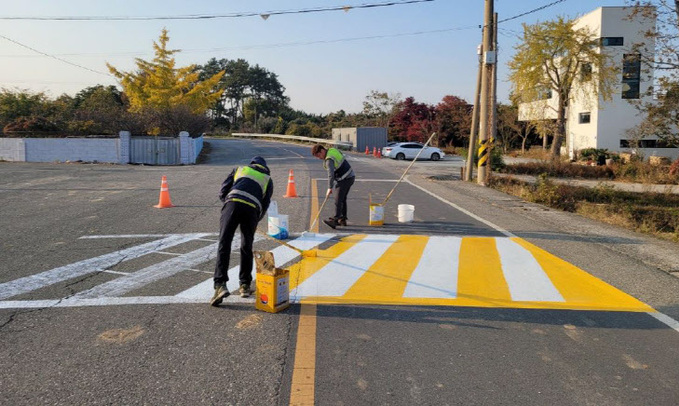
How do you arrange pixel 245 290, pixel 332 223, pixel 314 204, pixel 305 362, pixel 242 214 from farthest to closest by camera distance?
1. pixel 314 204
2. pixel 332 223
3. pixel 245 290
4. pixel 242 214
5. pixel 305 362

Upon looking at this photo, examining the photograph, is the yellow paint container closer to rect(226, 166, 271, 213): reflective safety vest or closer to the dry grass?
rect(226, 166, 271, 213): reflective safety vest

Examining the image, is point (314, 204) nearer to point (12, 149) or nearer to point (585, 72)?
point (12, 149)

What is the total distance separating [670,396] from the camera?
3543 mm

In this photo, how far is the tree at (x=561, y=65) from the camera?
3412 cm

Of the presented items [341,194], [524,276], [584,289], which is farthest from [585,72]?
[584,289]

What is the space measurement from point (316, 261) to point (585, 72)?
33.9 metres

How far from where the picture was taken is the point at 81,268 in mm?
6672

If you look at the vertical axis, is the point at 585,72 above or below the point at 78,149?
above

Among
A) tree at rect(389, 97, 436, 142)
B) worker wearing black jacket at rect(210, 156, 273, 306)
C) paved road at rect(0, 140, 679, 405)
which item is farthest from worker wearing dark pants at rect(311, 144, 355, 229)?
tree at rect(389, 97, 436, 142)

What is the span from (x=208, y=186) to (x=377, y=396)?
13880 mm

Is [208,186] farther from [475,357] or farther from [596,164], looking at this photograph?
[596,164]

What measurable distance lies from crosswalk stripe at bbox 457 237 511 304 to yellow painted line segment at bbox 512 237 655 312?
64 centimetres

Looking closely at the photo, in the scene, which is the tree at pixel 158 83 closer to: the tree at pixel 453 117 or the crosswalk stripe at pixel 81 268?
the tree at pixel 453 117

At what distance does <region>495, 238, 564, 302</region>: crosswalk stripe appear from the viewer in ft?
19.0
